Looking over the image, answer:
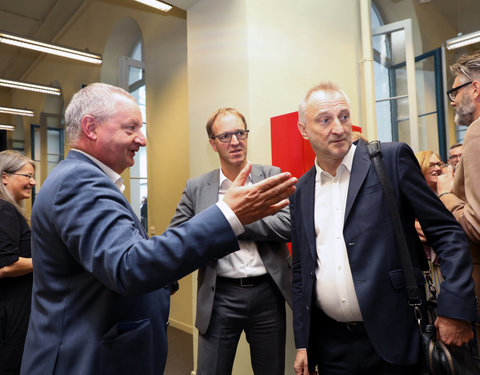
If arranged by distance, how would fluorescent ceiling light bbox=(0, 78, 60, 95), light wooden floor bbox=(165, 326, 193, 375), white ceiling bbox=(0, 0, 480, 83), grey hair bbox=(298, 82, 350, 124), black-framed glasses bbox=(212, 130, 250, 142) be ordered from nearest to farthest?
grey hair bbox=(298, 82, 350, 124) < black-framed glasses bbox=(212, 130, 250, 142) < light wooden floor bbox=(165, 326, 193, 375) < white ceiling bbox=(0, 0, 480, 83) < fluorescent ceiling light bbox=(0, 78, 60, 95)

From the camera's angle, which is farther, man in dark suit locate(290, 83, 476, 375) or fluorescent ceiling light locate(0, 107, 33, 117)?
fluorescent ceiling light locate(0, 107, 33, 117)

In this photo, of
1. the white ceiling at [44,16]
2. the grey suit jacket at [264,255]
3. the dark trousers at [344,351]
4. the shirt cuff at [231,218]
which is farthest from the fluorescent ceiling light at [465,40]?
the shirt cuff at [231,218]

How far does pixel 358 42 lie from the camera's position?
4.13 metres

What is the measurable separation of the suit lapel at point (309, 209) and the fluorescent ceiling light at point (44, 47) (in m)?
4.63

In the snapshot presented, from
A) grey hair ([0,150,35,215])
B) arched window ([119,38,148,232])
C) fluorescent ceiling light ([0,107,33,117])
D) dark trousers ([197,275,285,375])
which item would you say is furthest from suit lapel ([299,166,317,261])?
fluorescent ceiling light ([0,107,33,117])

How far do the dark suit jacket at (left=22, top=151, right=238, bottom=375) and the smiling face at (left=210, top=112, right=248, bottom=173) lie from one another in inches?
43.2

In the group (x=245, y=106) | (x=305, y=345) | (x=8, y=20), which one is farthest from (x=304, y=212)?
(x=8, y=20)

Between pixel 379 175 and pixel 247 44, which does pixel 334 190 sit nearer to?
pixel 379 175

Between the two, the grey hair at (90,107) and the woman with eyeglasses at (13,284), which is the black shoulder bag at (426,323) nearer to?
the grey hair at (90,107)

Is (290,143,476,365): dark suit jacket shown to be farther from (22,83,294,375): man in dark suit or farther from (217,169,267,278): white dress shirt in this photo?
(217,169,267,278): white dress shirt

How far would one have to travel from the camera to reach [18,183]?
7.78 ft

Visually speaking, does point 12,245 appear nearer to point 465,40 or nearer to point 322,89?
point 322,89

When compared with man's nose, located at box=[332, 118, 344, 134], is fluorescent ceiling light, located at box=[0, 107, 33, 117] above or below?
above

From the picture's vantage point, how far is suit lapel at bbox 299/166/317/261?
1.54 m
